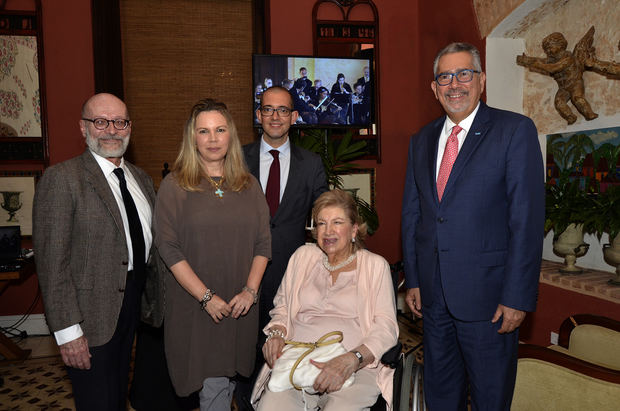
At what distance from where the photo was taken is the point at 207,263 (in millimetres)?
2068

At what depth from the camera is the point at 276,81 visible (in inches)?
167

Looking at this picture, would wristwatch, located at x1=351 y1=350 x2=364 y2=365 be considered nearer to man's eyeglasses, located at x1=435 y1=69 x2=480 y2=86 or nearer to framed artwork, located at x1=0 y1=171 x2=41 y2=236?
man's eyeglasses, located at x1=435 y1=69 x2=480 y2=86

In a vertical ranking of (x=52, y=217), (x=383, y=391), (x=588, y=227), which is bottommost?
(x=383, y=391)

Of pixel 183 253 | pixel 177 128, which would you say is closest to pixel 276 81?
pixel 177 128

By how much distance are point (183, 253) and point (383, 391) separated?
1116mm

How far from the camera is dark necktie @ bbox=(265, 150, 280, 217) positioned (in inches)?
104

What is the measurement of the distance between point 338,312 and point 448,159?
0.89 meters

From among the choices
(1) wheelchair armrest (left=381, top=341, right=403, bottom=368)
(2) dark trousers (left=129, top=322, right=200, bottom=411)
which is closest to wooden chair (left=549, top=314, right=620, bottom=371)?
(1) wheelchair armrest (left=381, top=341, right=403, bottom=368)

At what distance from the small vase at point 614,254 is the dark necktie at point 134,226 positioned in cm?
292

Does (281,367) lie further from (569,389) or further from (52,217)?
(569,389)

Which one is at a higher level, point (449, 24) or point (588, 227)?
point (449, 24)

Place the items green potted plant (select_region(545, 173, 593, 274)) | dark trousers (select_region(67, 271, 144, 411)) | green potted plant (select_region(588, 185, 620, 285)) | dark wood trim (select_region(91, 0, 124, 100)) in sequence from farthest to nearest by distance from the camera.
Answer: dark wood trim (select_region(91, 0, 124, 100)) < green potted plant (select_region(545, 173, 593, 274)) < green potted plant (select_region(588, 185, 620, 285)) < dark trousers (select_region(67, 271, 144, 411))

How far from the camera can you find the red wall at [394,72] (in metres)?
4.92

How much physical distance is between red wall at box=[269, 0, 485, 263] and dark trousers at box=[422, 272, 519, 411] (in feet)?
10.2
